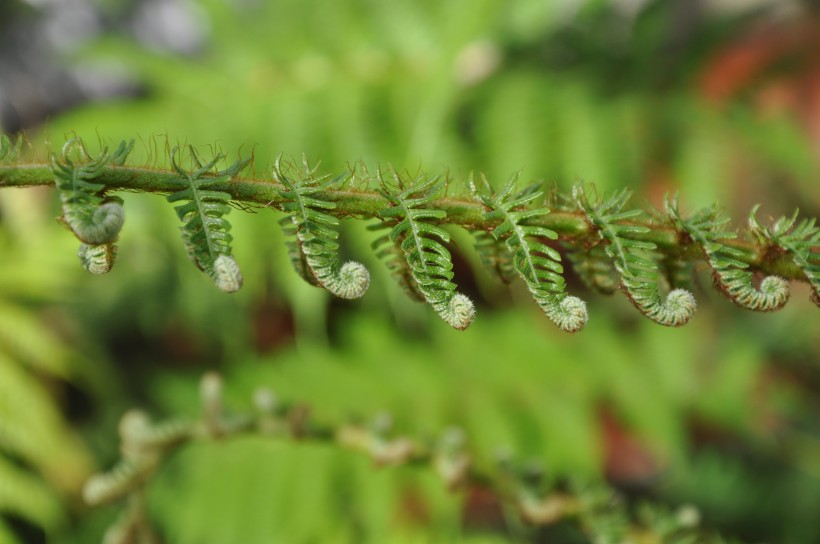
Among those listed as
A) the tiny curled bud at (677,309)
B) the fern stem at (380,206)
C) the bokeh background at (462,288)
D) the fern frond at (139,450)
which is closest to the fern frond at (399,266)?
the fern stem at (380,206)

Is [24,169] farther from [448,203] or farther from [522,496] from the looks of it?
[522,496]

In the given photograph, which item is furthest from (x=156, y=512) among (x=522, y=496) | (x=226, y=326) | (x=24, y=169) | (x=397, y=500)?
(x=24, y=169)

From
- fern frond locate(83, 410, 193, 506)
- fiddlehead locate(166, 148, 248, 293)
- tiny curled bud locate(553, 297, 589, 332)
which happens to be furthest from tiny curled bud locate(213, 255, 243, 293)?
fern frond locate(83, 410, 193, 506)

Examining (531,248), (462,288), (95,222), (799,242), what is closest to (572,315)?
(531,248)

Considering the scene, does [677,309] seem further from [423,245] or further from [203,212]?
[203,212]

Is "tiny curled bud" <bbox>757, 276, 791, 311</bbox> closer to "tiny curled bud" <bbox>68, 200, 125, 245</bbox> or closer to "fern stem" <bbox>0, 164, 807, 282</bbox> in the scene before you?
"fern stem" <bbox>0, 164, 807, 282</bbox>
